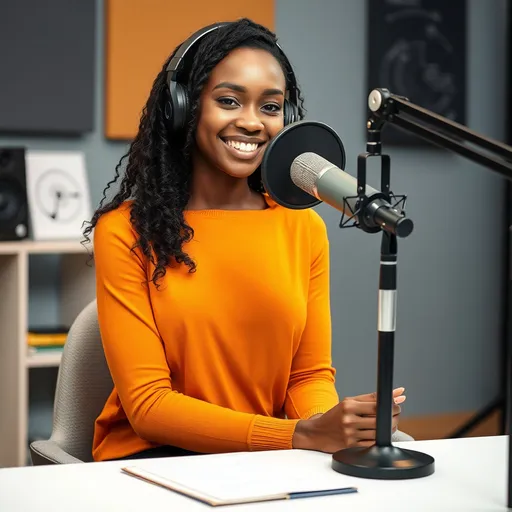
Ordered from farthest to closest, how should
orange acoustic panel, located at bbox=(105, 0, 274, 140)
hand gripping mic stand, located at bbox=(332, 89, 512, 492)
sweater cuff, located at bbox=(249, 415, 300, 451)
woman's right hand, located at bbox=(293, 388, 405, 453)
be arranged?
orange acoustic panel, located at bbox=(105, 0, 274, 140), sweater cuff, located at bbox=(249, 415, 300, 451), woman's right hand, located at bbox=(293, 388, 405, 453), hand gripping mic stand, located at bbox=(332, 89, 512, 492)

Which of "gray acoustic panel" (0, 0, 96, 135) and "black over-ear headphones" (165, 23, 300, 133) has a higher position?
"gray acoustic panel" (0, 0, 96, 135)

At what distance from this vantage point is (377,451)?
130 centimetres

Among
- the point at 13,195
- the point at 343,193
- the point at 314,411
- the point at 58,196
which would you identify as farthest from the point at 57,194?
the point at 343,193

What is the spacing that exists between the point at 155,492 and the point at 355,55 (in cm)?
306

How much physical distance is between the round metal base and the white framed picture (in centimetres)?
213

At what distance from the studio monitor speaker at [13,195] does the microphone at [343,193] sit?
6.71ft

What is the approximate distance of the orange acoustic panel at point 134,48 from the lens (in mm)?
3533

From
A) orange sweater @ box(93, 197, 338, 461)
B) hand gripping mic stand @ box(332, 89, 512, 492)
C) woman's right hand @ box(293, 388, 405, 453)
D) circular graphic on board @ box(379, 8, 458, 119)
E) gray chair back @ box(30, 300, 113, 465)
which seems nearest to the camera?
hand gripping mic stand @ box(332, 89, 512, 492)

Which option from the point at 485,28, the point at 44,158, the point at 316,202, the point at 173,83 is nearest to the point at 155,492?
the point at 316,202

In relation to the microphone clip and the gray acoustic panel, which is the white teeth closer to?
the microphone clip

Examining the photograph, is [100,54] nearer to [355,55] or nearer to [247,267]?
[355,55]

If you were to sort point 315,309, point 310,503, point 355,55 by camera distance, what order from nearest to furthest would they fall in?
1. point 310,503
2. point 315,309
3. point 355,55

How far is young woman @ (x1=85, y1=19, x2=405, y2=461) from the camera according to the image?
5.48 ft

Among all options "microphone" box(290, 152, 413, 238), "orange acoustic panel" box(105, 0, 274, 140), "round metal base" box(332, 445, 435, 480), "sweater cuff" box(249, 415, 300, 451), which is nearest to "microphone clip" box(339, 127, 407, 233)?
"microphone" box(290, 152, 413, 238)
